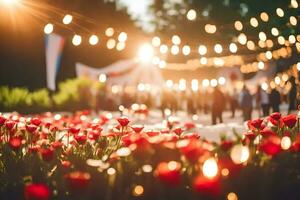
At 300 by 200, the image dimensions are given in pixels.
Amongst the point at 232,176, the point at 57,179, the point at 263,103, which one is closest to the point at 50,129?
the point at 57,179

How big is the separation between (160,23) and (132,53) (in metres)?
4.72

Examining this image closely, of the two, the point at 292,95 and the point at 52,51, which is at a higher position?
the point at 52,51

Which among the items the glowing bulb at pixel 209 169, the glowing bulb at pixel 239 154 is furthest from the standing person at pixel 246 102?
the glowing bulb at pixel 209 169

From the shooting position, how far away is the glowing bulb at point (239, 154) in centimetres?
504

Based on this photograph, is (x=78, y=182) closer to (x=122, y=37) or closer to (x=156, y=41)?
(x=122, y=37)

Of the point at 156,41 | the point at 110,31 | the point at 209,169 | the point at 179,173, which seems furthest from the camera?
the point at 156,41

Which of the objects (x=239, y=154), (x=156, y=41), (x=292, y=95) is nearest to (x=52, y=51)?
(x=156, y=41)

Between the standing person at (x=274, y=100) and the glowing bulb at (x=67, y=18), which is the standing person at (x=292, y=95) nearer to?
the standing person at (x=274, y=100)

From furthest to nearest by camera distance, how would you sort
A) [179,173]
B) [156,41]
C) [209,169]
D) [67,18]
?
[156,41] < [67,18] < [209,169] < [179,173]

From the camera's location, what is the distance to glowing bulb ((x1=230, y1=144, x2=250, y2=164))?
5036 mm

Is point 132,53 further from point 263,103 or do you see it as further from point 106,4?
point 263,103

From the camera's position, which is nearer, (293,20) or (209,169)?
(209,169)

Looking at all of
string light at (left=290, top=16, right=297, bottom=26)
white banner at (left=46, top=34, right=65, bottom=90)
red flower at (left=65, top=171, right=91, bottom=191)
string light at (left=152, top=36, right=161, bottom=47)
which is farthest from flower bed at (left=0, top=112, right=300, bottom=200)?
white banner at (left=46, top=34, right=65, bottom=90)

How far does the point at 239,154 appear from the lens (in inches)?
203
